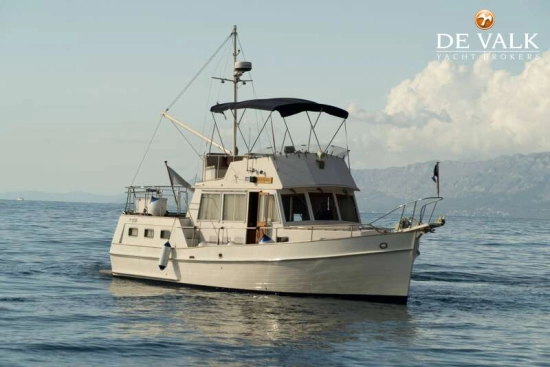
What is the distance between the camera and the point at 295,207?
27.9 metres

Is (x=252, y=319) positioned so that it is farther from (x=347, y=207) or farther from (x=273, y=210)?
(x=347, y=207)

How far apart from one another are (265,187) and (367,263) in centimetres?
447

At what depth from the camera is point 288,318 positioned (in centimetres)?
2375

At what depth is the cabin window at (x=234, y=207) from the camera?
2827cm

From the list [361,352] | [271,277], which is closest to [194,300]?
[271,277]

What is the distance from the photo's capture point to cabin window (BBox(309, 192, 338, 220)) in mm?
28219

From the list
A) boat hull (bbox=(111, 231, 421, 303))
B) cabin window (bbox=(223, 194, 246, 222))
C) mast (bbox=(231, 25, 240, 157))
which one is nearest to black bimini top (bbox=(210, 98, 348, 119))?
mast (bbox=(231, 25, 240, 157))

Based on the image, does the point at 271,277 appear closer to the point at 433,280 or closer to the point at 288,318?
the point at 288,318

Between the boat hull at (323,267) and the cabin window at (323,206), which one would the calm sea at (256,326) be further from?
the cabin window at (323,206)

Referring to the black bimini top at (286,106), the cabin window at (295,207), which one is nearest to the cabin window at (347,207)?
the cabin window at (295,207)

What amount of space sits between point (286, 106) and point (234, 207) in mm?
3794

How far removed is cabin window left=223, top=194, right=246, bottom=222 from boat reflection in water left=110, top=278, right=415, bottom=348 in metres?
2.56

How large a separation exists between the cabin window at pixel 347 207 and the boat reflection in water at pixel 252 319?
3.95m

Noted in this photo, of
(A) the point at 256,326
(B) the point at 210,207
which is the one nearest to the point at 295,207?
(B) the point at 210,207
